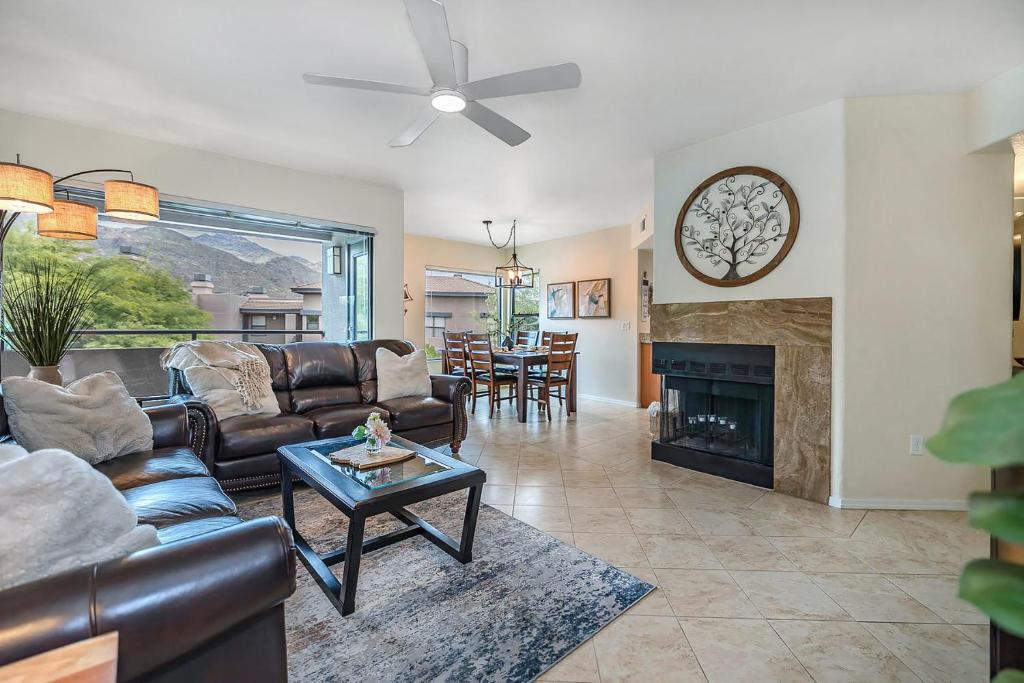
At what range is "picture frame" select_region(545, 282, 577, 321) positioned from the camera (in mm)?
6805

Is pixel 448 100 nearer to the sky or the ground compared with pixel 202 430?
nearer to the sky

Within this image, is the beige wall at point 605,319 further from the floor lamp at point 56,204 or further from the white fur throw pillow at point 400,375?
the floor lamp at point 56,204

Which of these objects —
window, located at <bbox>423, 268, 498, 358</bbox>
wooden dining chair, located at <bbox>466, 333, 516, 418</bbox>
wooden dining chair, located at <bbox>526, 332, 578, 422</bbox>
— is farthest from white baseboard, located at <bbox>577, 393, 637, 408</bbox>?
window, located at <bbox>423, 268, 498, 358</bbox>

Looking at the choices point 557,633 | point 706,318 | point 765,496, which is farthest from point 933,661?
point 706,318

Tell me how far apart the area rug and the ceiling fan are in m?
2.22

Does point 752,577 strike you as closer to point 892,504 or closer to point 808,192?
point 892,504

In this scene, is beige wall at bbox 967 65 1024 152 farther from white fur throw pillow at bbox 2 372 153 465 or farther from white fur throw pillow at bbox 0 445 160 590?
white fur throw pillow at bbox 2 372 153 465

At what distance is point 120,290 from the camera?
4.25 metres

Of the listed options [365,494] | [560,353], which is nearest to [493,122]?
[365,494]

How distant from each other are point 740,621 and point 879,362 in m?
1.99

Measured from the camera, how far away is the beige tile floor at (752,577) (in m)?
1.50

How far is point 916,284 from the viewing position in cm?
273

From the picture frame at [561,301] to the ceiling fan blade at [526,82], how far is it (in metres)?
4.72

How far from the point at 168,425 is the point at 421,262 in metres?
4.70
